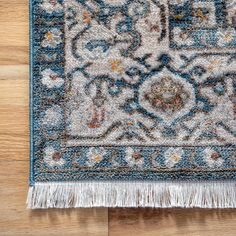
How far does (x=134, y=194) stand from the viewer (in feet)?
2.83

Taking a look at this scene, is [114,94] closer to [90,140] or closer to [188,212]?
[90,140]

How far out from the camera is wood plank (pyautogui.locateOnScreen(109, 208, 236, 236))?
34.1 inches

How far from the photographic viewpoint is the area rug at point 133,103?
870 millimetres

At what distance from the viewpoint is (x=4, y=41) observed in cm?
94

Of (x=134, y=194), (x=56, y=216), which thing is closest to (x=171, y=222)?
(x=134, y=194)

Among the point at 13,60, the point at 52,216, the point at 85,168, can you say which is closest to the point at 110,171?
the point at 85,168

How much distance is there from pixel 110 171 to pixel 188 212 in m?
0.20

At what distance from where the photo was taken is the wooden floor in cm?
87

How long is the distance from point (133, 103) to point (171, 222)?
0.28 m

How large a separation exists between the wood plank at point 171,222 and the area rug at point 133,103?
0.09 feet

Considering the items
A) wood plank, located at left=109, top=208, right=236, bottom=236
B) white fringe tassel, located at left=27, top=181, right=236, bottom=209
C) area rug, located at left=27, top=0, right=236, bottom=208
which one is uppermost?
area rug, located at left=27, top=0, right=236, bottom=208

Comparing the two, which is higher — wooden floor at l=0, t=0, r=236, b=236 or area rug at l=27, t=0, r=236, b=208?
area rug at l=27, t=0, r=236, b=208

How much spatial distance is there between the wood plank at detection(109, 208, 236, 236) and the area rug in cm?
3

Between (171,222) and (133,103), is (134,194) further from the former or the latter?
(133,103)
